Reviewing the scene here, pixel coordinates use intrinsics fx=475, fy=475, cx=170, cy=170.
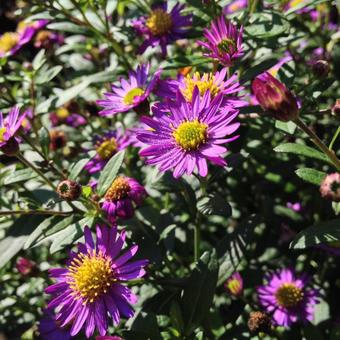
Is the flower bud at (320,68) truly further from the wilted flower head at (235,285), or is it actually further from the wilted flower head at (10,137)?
the wilted flower head at (10,137)

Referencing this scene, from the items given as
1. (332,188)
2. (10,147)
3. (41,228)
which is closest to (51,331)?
(41,228)

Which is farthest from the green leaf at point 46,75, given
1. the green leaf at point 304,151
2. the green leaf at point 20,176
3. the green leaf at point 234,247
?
the green leaf at point 304,151

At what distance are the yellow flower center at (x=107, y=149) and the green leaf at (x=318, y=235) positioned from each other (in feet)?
3.22

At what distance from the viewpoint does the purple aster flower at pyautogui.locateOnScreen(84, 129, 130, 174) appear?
210cm

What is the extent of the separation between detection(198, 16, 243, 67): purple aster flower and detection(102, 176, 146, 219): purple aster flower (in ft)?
1.81

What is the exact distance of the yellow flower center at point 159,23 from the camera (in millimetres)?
2127

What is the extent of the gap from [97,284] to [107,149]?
0.73 metres

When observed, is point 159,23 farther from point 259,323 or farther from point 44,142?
point 259,323

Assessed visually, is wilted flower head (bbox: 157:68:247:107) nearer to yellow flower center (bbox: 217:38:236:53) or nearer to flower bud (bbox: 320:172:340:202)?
yellow flower center (bbox: 217:38:236:53)

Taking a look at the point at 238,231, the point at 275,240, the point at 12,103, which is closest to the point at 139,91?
the point at 238,231

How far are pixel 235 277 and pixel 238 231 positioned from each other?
24 cm

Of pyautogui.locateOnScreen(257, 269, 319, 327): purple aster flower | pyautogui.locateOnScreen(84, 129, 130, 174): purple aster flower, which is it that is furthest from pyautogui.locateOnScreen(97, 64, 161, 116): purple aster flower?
pyautogui.locateOnScreen(257, 269, 319, 327): purple aster flower

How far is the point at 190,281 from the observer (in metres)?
1.65

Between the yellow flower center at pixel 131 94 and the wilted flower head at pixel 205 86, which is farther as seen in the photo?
the yellow flower center at pixel 131 94
